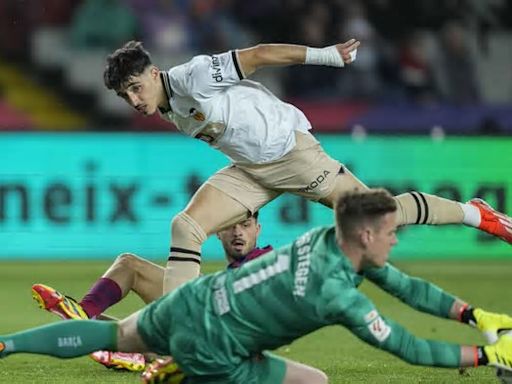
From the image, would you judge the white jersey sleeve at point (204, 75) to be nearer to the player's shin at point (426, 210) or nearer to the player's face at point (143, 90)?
the player's face at point (143, 90)

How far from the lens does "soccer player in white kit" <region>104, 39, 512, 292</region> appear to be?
25.7 feet

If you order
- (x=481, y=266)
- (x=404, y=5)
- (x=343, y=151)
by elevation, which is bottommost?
(x=481, y=266)

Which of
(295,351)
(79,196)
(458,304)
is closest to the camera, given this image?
(458,304)

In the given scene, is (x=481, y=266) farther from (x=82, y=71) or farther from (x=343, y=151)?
(x=82, y=71)

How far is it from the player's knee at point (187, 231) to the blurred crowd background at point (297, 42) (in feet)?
33.0

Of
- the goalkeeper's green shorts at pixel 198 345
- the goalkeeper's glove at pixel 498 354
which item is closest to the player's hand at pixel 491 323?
the goalkeeper's glove at pixel 498 354

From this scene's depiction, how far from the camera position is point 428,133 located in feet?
49.3

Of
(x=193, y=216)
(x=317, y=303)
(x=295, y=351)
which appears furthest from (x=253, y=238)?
(x=317, y=303)

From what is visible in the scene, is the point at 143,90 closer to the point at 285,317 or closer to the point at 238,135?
the point at 238,135

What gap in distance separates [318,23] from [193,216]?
10.7 meters

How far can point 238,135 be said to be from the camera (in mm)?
8086

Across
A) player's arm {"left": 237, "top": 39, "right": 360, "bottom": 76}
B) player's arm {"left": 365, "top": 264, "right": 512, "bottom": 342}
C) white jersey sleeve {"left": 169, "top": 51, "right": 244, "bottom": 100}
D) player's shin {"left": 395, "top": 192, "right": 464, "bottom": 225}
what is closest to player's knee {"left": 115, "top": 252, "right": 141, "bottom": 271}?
white jersey sleeve {"left": 169, "top": 51, "right": 244, "bottom": 100}

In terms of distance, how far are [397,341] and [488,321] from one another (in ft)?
2.18

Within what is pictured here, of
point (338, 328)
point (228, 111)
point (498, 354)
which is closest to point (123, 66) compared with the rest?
point (228, 111)
